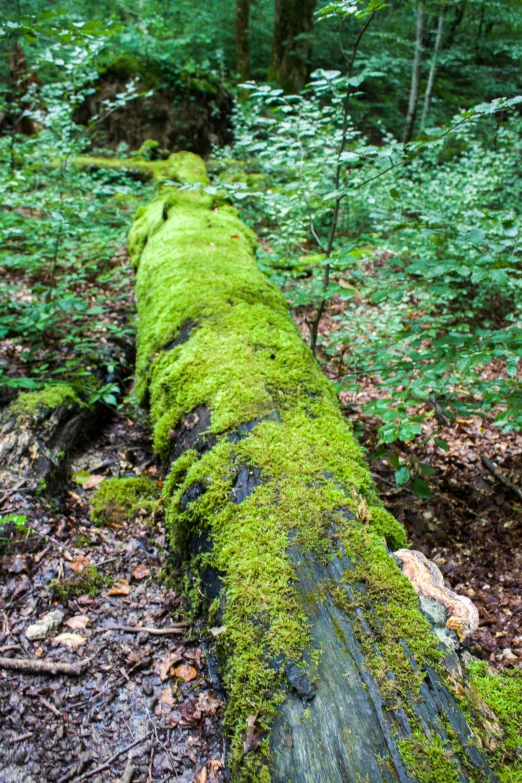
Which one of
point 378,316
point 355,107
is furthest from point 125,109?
point 378,316

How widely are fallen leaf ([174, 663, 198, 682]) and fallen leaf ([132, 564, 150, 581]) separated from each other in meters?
0.63

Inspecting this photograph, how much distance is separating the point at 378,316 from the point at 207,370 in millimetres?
2098

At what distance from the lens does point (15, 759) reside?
1776 mm

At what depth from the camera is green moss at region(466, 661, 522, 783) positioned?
4.03 ft

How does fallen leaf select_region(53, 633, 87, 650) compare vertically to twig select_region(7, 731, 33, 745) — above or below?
below

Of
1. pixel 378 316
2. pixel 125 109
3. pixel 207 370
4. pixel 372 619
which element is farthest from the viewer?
pixel 125 109

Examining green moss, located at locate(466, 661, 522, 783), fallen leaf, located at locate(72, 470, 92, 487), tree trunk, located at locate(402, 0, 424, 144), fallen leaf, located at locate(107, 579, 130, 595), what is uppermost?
tree trunk, located at locate(402, 0, 424, 144)

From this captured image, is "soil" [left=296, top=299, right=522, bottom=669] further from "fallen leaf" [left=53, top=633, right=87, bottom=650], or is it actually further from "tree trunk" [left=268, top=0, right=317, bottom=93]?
"tree trunk" [left=268, top=0, right=317, bottom=93]

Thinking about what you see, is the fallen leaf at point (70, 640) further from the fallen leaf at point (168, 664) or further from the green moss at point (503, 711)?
the green moss at point (503, 711)

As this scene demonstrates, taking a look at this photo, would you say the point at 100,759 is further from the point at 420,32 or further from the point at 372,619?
the point at 420,32

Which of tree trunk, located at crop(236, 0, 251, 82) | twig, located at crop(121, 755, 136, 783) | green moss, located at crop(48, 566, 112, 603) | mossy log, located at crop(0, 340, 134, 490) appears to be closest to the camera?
twig, located at crop(121, 755, 136, 783)

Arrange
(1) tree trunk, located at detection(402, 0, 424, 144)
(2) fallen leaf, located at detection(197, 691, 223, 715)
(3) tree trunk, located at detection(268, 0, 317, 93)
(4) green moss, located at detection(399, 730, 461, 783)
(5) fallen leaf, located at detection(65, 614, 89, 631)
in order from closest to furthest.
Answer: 1. (4) green moss, located at detection(399, 730, 461, 783)
2. (2) fallen leaf, located at detection(197, 691, 223, 715)
3. (5) fallen leaf, located at detection(65, 614, 89, 631)
4. (1) tree trunk, located at detection(402, 0, 424, 144)
5. (3) tree trunk, located at detection(268, 0, 317, 93)


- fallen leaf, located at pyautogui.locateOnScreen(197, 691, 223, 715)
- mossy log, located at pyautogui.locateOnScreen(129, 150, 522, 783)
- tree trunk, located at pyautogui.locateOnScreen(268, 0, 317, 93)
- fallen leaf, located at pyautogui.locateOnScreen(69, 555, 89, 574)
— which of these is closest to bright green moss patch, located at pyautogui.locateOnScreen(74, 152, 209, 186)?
tree trunk, located at pyautogui.locateOnScreen(268, 0, 317, 93)

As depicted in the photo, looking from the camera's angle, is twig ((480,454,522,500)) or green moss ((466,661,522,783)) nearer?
green moss ((466,661,522,783))
